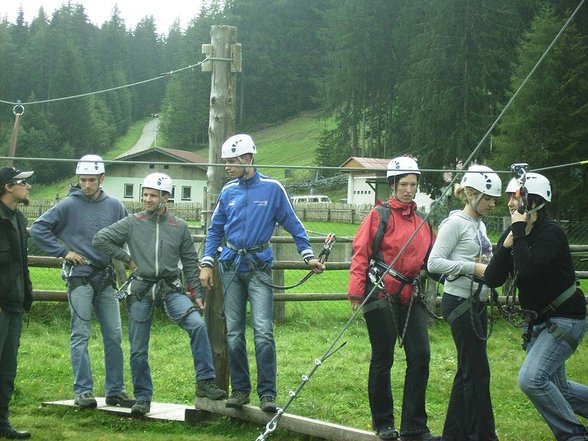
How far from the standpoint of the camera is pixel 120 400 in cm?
842

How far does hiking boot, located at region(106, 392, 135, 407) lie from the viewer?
331 inches

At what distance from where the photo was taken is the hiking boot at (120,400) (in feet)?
27.6

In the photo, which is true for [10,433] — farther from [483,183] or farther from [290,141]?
[290,141]

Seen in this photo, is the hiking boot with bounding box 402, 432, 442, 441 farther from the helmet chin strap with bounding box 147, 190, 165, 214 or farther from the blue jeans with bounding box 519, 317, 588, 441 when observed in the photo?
the helmet chin strap with bounding box 147, 190, 165, 214

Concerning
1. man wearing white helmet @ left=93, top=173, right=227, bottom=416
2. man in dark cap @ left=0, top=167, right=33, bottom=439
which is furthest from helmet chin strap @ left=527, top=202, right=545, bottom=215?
man in dark cap @ left=0, top=167, right=33, bottom=439

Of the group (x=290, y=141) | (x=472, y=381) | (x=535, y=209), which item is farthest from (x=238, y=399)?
(x=290, y=141)

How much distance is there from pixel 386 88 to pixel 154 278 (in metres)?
55.4

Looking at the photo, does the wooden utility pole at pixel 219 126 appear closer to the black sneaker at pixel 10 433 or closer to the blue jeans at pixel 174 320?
the blue jeans at pixel 174 320

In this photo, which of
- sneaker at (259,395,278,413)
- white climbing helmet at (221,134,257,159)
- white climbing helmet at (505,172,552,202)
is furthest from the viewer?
white climbing helmet at (221,134,257,159)

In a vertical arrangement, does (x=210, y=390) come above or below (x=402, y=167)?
below

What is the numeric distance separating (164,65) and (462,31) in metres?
50.8

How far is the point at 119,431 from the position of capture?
786 cm

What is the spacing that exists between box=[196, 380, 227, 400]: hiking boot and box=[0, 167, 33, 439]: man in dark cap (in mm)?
1480

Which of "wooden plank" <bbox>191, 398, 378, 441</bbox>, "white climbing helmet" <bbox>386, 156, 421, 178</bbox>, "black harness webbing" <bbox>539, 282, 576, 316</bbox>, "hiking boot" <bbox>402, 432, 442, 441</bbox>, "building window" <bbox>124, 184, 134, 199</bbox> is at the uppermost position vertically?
"white climbing helmet" <bbox>386, 156, 421, 178</bbox>
